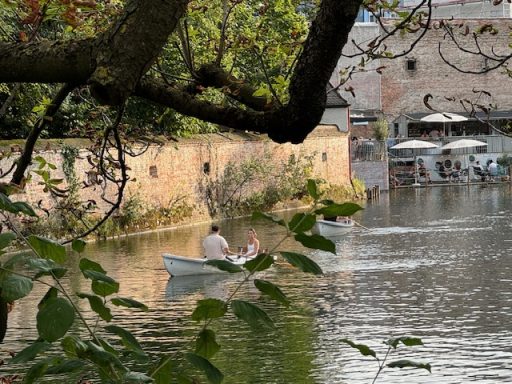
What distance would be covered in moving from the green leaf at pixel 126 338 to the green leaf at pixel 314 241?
617 millimetres

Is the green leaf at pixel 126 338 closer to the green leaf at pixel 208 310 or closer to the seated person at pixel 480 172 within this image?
the green leaf at pixel 208 310

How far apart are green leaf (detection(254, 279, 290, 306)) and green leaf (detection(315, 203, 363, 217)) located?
27 cm

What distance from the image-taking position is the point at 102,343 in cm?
383

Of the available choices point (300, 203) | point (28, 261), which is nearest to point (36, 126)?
point (28, 261)

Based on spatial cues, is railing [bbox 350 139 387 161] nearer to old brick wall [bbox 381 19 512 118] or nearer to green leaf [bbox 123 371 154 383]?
old brick wall [bbox 381 19 512 118]

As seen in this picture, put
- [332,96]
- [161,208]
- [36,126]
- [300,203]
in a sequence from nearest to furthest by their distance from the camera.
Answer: [36,126] → [161,208] → [300,203] → [332,96]

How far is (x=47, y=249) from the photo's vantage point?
369 centimetres

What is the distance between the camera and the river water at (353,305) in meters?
15.5

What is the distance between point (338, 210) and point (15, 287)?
874 millimetres

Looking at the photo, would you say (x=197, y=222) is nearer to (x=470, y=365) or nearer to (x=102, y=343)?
(x=470, y=365)

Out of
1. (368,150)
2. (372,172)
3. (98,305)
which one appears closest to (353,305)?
(98,305)

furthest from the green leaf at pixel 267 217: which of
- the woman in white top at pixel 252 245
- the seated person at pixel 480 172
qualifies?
the seated person at pixel 480 172

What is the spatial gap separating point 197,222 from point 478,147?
1039 inches

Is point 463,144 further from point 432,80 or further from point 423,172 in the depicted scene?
point 432,80
